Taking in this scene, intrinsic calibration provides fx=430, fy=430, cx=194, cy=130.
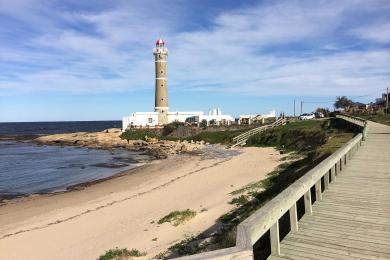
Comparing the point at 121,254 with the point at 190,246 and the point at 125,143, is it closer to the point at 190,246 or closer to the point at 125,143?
the point at 190,246

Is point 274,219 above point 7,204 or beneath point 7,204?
above

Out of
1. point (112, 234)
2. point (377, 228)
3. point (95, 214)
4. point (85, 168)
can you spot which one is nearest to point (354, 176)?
point (377, 228)

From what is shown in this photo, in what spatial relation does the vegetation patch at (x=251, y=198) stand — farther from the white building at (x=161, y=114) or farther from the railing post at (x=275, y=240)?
the white building at (x=161, y=114)

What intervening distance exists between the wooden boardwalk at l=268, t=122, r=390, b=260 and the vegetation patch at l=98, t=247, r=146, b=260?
4816 millimetres

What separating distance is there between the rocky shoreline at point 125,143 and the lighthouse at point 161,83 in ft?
25.4

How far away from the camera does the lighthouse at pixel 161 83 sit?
73188 millimetres

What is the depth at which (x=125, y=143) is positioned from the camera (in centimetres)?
6431

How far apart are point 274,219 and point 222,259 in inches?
86.7

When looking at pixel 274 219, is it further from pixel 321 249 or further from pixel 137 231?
pixel 137 231

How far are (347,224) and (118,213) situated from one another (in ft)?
39.2

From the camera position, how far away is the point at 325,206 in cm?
918

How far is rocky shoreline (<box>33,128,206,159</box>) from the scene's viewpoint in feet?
167

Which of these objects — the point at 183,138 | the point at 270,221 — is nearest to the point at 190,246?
the point at 270,221

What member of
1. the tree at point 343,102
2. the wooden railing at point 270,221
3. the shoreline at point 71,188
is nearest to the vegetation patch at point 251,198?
the wooden railing at point 270,221
